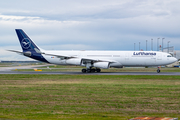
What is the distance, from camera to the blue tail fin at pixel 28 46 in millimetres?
43500

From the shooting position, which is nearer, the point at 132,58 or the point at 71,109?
the point at 71,109

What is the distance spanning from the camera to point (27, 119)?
9.34 m

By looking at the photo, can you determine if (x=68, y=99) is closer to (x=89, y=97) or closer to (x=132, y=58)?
(x=89, y=97)

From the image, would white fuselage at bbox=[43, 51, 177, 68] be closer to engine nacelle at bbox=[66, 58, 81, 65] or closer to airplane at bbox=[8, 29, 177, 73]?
airplane at bbox=[8, 29, 177, 73]

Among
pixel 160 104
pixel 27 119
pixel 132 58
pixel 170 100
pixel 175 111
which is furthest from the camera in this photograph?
pixel 132 58

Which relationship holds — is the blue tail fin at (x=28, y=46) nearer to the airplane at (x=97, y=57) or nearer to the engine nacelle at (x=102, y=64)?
the airplane at (x=97, y=57)

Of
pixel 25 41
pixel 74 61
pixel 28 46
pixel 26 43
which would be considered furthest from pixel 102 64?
pixel 25 41

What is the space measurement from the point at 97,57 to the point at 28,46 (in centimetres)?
1271

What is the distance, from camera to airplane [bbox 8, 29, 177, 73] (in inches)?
1588

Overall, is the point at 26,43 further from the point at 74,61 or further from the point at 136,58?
the point at 136,58

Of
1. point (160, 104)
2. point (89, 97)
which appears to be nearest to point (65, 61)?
point (89, 97)

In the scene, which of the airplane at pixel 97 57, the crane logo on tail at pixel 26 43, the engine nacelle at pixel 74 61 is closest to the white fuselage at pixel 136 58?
the airplane at pixel 97 57

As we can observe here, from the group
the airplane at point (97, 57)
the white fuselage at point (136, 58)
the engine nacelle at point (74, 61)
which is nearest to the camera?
the engine nacelle at point (74, 61)

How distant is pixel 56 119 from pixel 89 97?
17.4 feet
